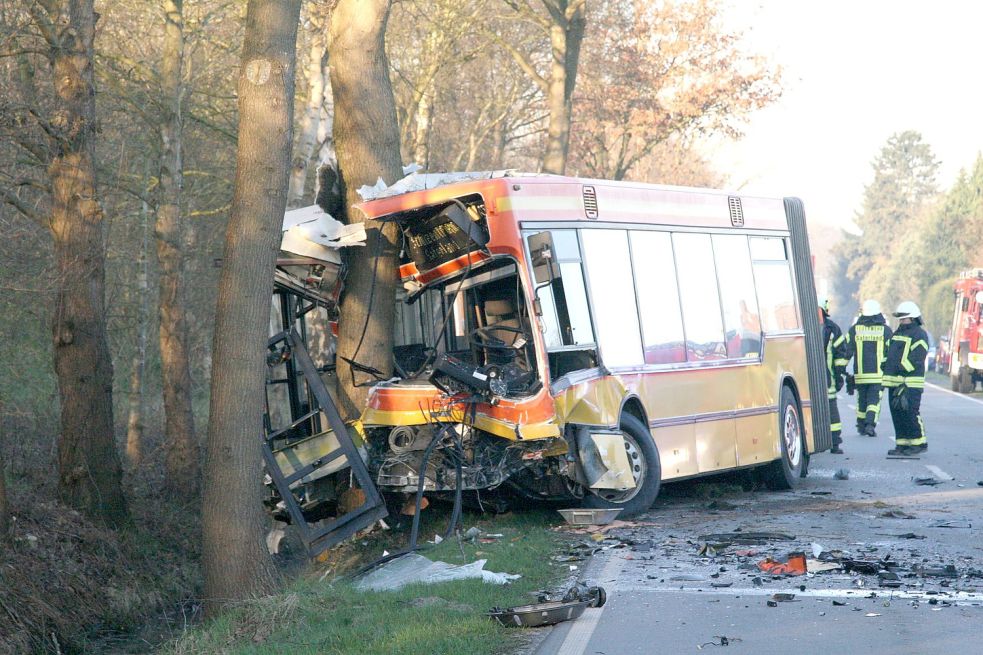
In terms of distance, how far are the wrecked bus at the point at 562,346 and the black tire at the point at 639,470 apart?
2cm

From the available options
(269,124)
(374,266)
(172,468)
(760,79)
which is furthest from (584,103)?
(269,124)

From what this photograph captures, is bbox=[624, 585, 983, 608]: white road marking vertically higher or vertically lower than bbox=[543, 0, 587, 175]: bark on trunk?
lower

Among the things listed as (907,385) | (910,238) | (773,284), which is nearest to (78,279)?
(773,284)

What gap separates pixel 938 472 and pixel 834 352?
4036 millimetres

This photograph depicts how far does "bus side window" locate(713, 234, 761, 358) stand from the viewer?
513 inches

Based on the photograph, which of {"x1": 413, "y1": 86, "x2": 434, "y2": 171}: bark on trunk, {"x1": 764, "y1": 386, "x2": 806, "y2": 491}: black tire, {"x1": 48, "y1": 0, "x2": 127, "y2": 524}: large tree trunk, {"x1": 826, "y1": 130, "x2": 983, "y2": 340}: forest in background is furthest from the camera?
{"x1": 826, "y1": 130, "x2": 983, "y2": 340}: forest in background

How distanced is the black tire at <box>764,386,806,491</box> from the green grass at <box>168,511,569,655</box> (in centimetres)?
546

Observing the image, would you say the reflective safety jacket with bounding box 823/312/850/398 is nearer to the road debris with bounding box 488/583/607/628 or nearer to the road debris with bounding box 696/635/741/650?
the road debris with bounding box 488/583/607/628

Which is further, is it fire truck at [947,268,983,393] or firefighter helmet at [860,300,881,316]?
fire truck at [947,268,983,393]

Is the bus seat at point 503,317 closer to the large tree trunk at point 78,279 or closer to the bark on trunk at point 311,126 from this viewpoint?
the large tree trunk at point 78,279

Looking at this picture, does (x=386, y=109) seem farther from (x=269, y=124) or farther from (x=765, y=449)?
(x=765, y=449)

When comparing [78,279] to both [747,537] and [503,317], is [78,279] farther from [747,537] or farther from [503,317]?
[747,537]

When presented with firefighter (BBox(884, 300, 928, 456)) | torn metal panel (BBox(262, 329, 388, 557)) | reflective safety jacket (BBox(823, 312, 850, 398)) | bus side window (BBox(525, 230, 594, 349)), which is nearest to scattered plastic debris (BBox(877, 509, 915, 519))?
bus side window (BBox(525, 230, 594, 349))

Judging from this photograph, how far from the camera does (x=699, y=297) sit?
12.5 m
